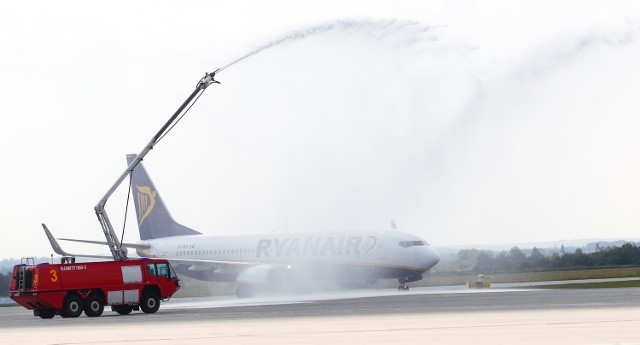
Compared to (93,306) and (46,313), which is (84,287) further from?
(46,313)

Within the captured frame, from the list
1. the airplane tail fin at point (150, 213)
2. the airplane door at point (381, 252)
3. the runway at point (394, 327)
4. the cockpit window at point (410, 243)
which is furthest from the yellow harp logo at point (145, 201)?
the runway at point (394, 327)

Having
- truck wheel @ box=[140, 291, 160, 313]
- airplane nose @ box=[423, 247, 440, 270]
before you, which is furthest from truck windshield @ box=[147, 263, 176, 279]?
airplane nose @ box=[423, 247, 440, 270]

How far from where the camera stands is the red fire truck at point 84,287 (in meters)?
55.0

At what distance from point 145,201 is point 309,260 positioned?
22894 millimetres

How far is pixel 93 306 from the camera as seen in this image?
182 feet

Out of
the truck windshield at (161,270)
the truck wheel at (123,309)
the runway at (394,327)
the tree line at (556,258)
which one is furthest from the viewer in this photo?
the tree line at (556,258)

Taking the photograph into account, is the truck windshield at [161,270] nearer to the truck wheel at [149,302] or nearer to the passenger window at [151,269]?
the passenger window at [151,269]

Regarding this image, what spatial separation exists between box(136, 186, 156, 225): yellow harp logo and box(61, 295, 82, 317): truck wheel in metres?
42.8

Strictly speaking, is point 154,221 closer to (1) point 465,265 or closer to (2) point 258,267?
(2) point 258,267

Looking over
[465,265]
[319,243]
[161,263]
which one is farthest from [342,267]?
[465,265]

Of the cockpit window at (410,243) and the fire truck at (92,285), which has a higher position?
the cockpit window at (410,243)

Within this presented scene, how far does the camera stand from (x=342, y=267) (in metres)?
79.5

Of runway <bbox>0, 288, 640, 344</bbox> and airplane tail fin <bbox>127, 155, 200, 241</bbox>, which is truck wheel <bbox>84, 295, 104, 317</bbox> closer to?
Answer: runway <bbox>0, 288, 640, 344</bbox>

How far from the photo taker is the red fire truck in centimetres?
5497
